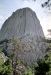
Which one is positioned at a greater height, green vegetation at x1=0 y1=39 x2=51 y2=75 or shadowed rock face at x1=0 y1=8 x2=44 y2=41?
shadowed rock face at x1=0 y1=8 x2=44 y2=41

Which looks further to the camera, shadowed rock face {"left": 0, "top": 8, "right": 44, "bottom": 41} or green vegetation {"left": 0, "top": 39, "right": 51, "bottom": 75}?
shadowed rock face {"left": 0, "top": 8, "right": 44, "bottom": 41}

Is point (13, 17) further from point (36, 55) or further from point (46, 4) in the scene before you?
point (46, 4)

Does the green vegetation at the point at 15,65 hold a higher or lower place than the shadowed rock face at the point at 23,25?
lower

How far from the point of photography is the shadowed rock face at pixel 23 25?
A: 337ft

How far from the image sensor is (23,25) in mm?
112062

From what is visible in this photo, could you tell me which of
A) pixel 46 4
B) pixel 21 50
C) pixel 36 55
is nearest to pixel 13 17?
pixel 36 55

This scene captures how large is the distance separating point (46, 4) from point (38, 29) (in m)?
101

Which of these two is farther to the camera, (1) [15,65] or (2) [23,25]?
(2) [23,25]

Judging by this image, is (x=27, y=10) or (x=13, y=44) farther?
(x=27, y=10)

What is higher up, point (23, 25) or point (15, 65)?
point (23, 25)

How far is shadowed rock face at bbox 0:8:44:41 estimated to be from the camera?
337ft

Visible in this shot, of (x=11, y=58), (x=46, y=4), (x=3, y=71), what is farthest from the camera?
(x=11, y=58)

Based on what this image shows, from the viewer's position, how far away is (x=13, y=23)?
112062 millimetres

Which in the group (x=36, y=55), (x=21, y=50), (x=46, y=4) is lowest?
(x=36, y=55)
